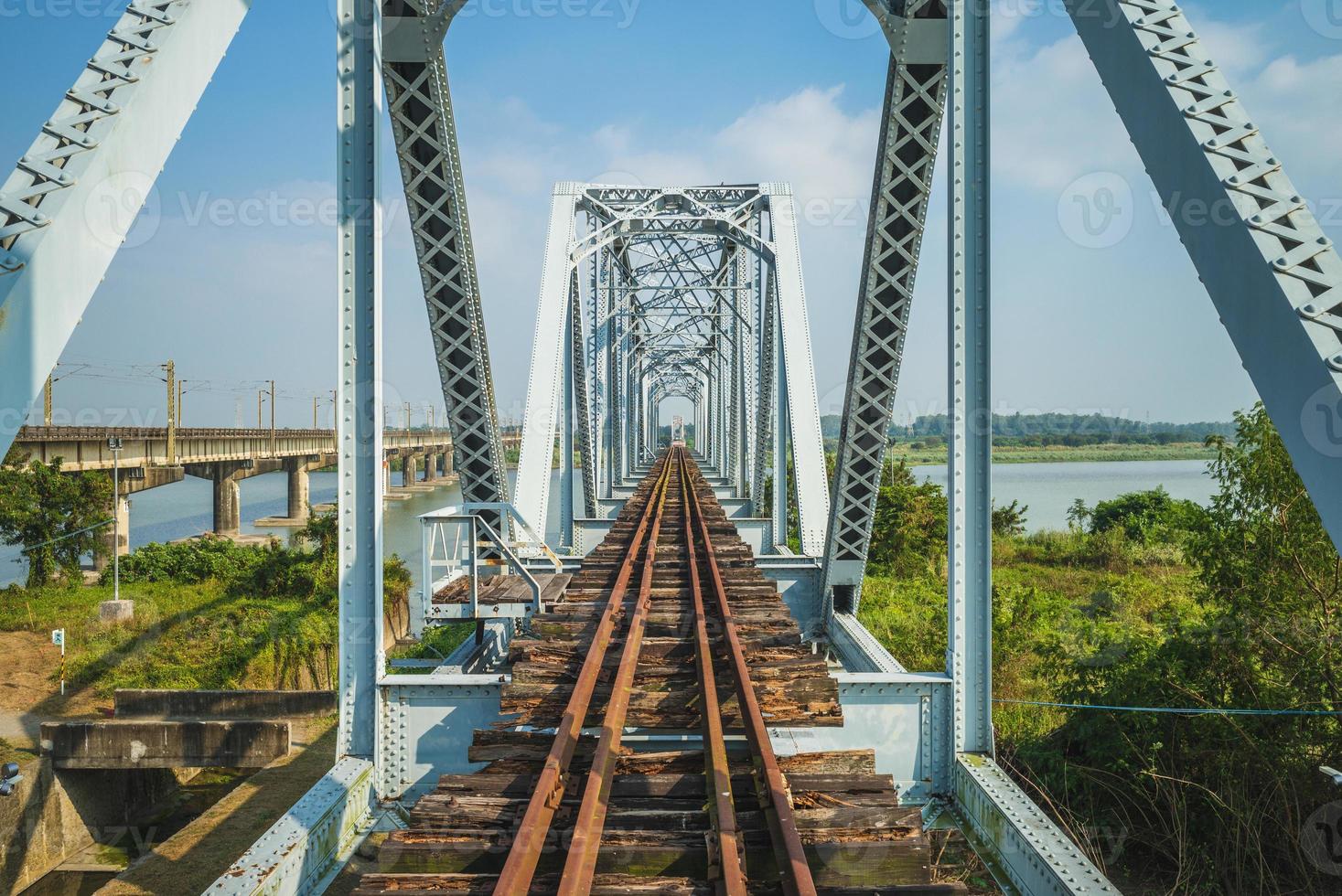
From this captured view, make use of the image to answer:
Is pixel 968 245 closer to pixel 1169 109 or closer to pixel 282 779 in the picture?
pixel 1169 109

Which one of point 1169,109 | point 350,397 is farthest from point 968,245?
point 350,397

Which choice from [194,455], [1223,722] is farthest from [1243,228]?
[194,455]

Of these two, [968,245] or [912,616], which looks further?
[912,616]

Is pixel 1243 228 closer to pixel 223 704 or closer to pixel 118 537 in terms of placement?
pixel 223 704

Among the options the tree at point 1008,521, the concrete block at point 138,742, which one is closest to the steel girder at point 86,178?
the concrete block at point 138,742

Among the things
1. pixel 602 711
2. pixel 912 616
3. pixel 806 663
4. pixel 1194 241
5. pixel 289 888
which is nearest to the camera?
pixel 1194 241
